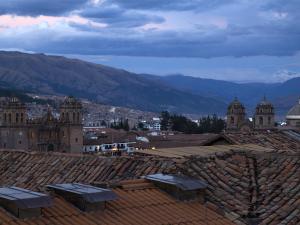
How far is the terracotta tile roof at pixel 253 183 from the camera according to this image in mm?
11211

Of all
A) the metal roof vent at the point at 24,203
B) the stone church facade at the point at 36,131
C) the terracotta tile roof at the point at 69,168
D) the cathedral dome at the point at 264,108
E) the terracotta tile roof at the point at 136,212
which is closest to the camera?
the metal roof vent at the point at 24,203

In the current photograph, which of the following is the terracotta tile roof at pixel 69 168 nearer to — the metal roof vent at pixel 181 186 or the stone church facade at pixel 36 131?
the metal roof vent at pixel 181 186

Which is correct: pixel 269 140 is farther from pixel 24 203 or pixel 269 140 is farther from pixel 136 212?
pixel 24 203

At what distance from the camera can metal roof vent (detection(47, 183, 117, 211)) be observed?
9.77m

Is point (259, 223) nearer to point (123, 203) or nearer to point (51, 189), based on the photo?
point (123, 203)

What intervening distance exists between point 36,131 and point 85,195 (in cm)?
9941

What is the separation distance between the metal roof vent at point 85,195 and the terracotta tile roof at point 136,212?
92mm

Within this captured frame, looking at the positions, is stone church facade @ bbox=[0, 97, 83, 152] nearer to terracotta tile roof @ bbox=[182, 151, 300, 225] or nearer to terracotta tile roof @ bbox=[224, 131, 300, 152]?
terracotta tile roof @ bbox=[224, 131, 300, 152]

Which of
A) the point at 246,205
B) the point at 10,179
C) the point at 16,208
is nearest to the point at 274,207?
the point at 246,205

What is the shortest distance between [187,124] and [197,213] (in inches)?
5127

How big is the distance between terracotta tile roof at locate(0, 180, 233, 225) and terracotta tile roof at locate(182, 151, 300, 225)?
2.02 ft

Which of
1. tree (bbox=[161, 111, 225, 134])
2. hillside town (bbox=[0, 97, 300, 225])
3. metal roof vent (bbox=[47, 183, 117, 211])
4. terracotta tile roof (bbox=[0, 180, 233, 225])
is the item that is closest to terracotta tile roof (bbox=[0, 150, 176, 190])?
hillside town (bbox=[0, 97, 300, 225])

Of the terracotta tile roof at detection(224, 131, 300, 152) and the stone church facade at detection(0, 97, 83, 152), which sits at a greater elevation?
the terracotta tile roof at detection(224, 131, 300, 152)

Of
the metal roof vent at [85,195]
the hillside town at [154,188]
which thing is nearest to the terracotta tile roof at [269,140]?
the hillside town at [154,188]
